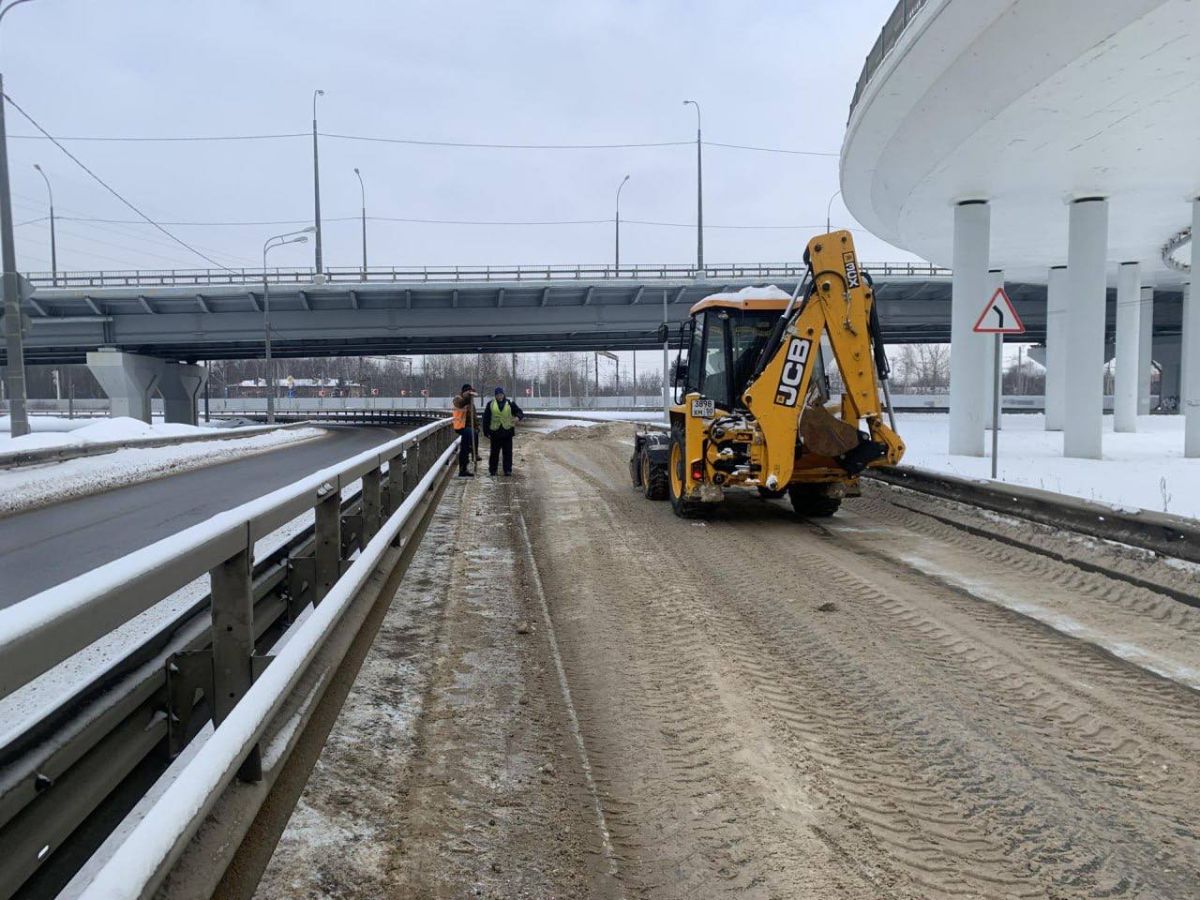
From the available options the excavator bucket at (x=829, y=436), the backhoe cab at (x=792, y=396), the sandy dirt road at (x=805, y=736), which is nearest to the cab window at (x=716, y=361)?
the backhoe cab at (x=792, y=396)

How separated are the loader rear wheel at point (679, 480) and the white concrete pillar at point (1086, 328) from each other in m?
10.4

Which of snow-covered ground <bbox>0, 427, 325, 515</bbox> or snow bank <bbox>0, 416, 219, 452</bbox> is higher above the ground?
snow bank <bbox>0, 416, 219, 452</bbox>

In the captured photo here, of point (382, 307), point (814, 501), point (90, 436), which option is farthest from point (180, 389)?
point (814, 501)

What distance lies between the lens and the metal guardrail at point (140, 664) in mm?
1880

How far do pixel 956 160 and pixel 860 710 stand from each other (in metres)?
14.3

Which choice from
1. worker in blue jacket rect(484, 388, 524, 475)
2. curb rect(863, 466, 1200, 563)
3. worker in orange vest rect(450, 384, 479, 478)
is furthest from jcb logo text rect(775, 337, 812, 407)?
worker in orange vest rect(450, 384, 479, 478)

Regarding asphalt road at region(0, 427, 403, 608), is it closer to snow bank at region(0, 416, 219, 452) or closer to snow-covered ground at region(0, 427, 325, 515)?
snow-covered ground at region(0, 427, 325, 515)

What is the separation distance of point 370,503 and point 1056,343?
2609 centimetres

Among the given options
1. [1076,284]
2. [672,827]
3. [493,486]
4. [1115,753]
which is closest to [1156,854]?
[1115,753]

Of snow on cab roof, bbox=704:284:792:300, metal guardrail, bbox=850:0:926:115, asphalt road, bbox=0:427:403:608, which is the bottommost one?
asphalt road, bbox=0:427:403:608

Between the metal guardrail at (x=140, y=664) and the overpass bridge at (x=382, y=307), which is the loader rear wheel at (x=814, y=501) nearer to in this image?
the metal guardrail at (x=140, y=664)

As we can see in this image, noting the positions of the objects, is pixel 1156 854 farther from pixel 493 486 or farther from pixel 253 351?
pixel 253 351

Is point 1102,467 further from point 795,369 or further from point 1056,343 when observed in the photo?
point 1056,343

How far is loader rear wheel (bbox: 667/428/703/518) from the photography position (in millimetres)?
10688
